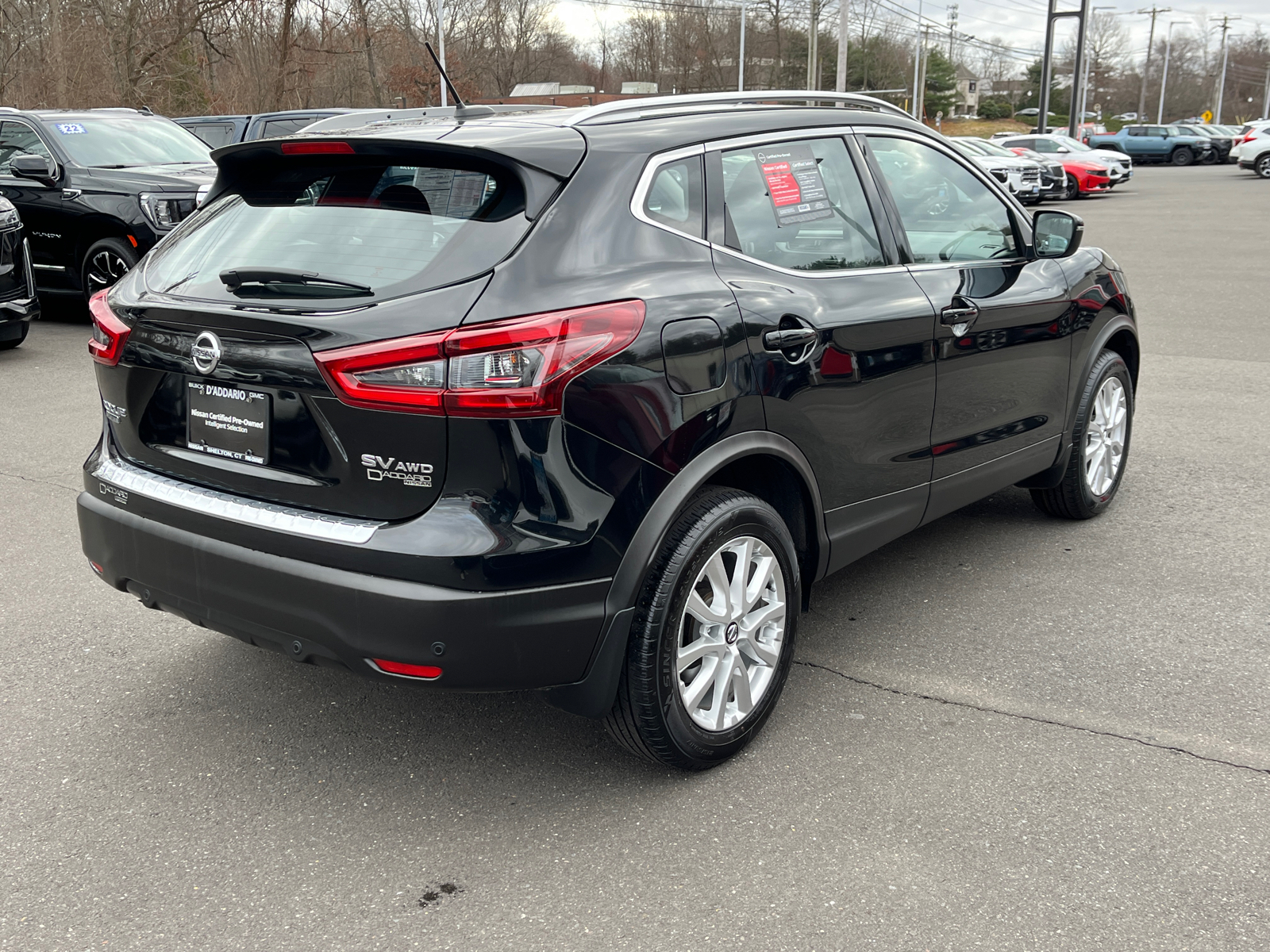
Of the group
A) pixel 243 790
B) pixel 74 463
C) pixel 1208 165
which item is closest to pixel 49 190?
pixel 74 463

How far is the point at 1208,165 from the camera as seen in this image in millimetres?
50312

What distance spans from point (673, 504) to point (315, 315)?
0.95 metres

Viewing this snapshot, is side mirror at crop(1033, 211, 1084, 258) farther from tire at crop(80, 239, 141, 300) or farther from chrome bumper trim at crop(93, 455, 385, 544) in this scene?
tire at crop(80, 239, 141, 300)

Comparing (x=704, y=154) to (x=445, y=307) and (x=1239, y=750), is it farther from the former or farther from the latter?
(x=1239, y=750)

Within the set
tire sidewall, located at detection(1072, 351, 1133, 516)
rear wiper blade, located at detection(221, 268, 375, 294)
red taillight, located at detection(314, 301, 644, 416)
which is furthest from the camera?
tire sidewall, located at detection(1072, 351, 1133, 516)

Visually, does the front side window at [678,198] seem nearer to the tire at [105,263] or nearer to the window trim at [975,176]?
the window trim at [975,176]

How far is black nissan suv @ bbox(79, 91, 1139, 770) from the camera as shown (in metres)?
2.56

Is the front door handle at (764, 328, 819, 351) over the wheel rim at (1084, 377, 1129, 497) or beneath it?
over

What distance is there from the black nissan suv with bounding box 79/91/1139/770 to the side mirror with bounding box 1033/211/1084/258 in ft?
3.45

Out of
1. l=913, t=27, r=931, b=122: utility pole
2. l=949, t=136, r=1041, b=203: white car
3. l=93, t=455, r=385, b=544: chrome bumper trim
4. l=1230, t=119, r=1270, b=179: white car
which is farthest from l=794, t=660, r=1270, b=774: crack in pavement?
l=913, t=27, r=931, b=122: utility pole

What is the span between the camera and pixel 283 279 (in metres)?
2.83

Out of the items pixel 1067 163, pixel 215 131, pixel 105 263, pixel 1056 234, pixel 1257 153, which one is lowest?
pixel 105 263

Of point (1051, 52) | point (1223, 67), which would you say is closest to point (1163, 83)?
point (1223, 67)

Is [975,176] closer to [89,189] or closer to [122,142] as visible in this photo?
[89,189]
